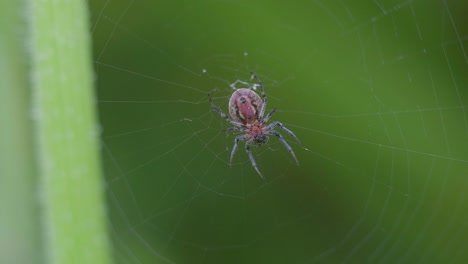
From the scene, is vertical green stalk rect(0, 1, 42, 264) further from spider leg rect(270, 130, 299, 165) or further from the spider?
the spider

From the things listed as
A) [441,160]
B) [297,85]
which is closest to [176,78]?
[297,85]

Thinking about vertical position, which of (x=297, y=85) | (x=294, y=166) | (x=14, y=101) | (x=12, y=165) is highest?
(x=297, y=85)

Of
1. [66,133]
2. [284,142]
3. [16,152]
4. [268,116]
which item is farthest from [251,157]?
[66,133]

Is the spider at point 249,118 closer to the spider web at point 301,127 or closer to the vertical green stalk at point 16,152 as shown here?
the spider web at point 301,127

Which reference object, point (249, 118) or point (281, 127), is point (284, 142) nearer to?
point (281, 127)

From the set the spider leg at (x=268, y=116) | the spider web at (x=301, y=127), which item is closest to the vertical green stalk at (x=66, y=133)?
the spider web at (x=301, y=127)

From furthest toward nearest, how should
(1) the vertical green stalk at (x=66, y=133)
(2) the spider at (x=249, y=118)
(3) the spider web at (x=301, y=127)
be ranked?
(2) the spider at (x=249, y=118)
(3) the spider web at (x=301, y=127)
(1) the vertical green stalk at (x=66, y=133)

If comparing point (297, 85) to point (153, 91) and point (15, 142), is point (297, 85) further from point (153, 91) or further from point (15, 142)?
point (15, 142)
